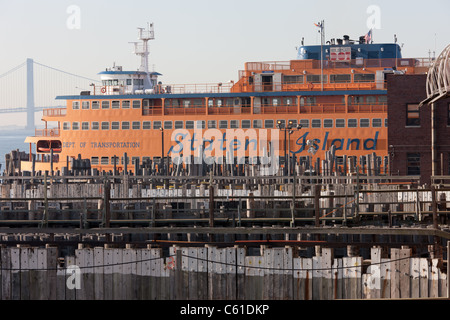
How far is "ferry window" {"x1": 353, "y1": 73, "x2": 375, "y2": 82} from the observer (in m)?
76.1

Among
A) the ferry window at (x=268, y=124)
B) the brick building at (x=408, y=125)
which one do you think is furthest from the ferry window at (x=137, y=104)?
the brick building at (x=408, y=125)

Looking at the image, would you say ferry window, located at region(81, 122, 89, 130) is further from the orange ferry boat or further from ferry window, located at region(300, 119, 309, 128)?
ferry window, located at region(300, 119, 309, 128)

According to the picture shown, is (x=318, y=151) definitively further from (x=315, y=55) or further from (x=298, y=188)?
(x=298, y=188)

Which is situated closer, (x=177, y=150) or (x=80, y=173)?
(x=80, y=173)

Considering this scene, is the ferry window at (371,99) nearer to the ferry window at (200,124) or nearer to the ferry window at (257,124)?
the ferry window at (257,124)

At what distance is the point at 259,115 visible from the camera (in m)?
76.8

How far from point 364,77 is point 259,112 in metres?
9.83

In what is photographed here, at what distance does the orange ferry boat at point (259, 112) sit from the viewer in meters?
75.1

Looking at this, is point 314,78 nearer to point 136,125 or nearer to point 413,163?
point 136,125

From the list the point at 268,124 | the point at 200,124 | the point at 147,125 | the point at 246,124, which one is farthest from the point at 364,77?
the point at 147,125

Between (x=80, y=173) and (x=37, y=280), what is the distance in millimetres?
29569

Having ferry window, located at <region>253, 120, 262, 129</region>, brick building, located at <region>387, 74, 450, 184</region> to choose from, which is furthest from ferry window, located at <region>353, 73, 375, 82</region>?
brick building, located at <region>387, 74, 450, 184</region>
